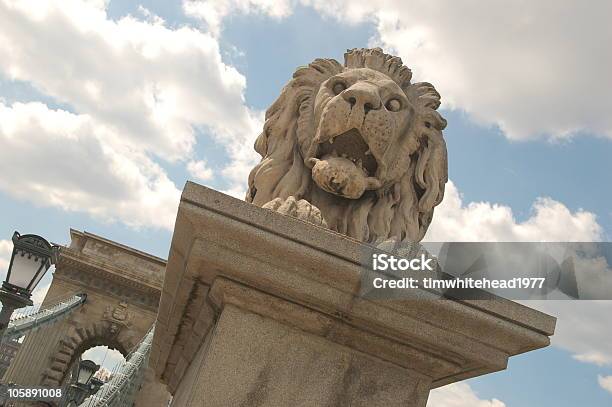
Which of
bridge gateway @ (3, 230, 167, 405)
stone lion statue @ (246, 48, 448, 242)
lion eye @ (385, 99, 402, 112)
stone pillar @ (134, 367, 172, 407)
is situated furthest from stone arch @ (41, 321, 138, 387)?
lion eye @ (385, 99, 402, 112)

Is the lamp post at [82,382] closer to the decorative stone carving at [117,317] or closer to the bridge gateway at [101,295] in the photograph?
the bridge gateway at [101,295]

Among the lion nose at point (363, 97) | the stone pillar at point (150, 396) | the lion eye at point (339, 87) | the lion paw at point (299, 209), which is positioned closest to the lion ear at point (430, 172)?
the lion nose at point (363, 97)

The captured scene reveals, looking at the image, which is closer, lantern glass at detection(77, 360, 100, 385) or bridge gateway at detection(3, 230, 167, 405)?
lantern glass at detection(77, 360, 100, 385)

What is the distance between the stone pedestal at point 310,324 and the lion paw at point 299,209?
1.87 ft

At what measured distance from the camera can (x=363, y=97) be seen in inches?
109

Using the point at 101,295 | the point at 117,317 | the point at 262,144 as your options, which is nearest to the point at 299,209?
the point at 262,144

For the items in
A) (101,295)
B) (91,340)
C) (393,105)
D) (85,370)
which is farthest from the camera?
(91,340)

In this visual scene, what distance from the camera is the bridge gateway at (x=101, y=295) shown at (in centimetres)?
2509

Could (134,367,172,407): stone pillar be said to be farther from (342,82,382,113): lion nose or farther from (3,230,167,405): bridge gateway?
(342,82,382,113): lion nose

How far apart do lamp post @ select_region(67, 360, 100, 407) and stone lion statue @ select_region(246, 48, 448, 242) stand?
8884 millimetres

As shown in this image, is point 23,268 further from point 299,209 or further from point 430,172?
point 430,172

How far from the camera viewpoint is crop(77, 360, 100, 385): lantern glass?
1071 cm

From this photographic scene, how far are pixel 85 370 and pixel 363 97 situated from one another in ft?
31.8

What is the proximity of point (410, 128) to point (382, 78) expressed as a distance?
283mm
